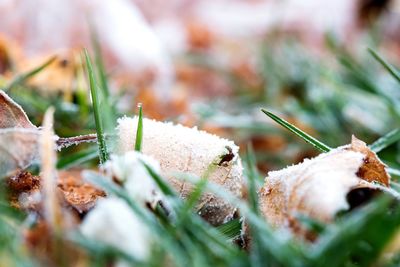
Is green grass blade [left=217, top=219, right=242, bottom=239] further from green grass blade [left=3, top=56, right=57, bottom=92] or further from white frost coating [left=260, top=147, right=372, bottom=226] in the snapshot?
green grass blade [left=3, top=56, right=57, bottom=92]

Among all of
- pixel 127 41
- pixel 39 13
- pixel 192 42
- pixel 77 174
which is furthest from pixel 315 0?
pixel 77 174

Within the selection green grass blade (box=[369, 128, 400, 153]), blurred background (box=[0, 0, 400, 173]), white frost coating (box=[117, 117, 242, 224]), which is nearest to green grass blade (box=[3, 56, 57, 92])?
blurred background (box=[0, 0, 400, 173])

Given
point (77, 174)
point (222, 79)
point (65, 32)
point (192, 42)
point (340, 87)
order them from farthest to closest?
point (192, 42) → point (222, 79) → point (65, 32) → point (340, 87) → point (77, 174)

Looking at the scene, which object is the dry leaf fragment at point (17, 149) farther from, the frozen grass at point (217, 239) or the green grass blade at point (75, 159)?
the green grass blade at point (75, 159)

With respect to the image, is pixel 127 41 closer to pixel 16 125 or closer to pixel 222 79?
pixel 222 79

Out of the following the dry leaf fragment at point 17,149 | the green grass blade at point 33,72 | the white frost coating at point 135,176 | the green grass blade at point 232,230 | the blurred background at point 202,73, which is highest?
the blurred background at point 202,73

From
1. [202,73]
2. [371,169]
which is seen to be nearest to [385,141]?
[371,169]

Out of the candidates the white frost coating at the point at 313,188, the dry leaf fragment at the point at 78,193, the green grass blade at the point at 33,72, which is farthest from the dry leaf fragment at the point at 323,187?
the green grass blade at the point at 33,72

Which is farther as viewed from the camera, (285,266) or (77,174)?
(77,174)
